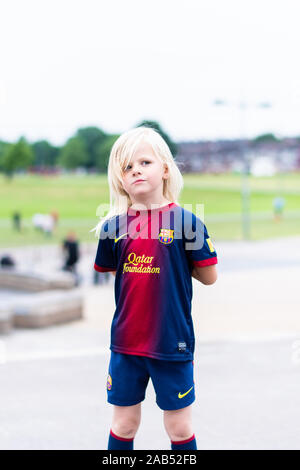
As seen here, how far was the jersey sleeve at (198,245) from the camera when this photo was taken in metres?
2.65

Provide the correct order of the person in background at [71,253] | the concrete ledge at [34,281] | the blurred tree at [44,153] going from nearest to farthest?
the concrete ledge at [34,281] → the person in background at [71,253] → the blurred tree at [44,153]

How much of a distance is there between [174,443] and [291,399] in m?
1.85

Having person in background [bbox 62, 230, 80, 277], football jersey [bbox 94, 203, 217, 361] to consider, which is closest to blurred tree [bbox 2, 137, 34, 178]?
person in background [bbox 62, 230, 80, 277]

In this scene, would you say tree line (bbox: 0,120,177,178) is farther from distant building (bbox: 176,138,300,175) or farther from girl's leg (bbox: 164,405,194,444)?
girl's leg (bbox: 164,405,194,444)

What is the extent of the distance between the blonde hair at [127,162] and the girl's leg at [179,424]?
0.91 m

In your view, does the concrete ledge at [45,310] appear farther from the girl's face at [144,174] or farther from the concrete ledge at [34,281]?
the girl's face at [144,174]

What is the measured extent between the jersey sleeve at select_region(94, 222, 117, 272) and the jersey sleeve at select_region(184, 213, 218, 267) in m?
0.36

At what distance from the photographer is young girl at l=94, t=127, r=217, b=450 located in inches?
103

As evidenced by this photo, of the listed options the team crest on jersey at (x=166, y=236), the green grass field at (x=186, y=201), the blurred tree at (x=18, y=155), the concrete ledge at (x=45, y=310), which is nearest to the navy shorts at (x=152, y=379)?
the team crest on jersey at (x=166, y=236)

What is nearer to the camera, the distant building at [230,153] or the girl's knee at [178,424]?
the girl's knee at [178,424]

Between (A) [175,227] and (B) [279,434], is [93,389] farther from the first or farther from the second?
(A) [175,227]

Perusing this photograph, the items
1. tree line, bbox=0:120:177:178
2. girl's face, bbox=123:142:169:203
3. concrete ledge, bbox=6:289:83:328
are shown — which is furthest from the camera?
tree line, bbox=0:120:177:178

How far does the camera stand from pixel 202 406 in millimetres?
4188

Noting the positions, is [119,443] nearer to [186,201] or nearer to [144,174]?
[144,174]
